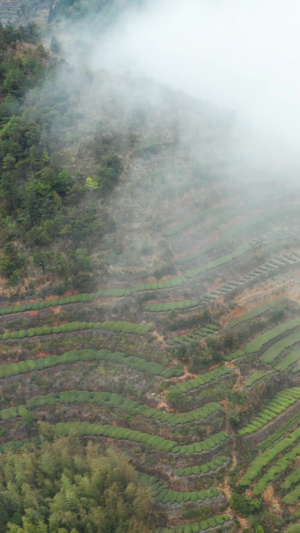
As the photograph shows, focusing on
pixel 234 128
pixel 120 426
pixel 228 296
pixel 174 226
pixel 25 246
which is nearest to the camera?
pixel 120 426

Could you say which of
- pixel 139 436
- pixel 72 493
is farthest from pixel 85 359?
pixel 72 493

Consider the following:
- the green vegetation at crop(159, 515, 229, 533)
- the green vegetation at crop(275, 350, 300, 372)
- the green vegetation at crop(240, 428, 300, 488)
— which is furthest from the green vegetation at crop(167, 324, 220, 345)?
the green vegetation at crop(159, 515, 229, 533)

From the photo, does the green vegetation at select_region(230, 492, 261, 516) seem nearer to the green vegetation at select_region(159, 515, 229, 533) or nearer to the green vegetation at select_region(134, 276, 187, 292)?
the green vegetation at select_region(159, 515, 229, 533)

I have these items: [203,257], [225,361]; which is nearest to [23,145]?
[203,257]

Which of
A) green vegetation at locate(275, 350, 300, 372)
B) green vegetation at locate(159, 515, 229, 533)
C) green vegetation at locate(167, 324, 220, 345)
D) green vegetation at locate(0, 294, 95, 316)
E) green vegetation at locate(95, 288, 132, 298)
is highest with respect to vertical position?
green vegetation at locate(95, 288, 132, 298)

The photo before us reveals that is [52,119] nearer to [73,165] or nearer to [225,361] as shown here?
[73,165]
